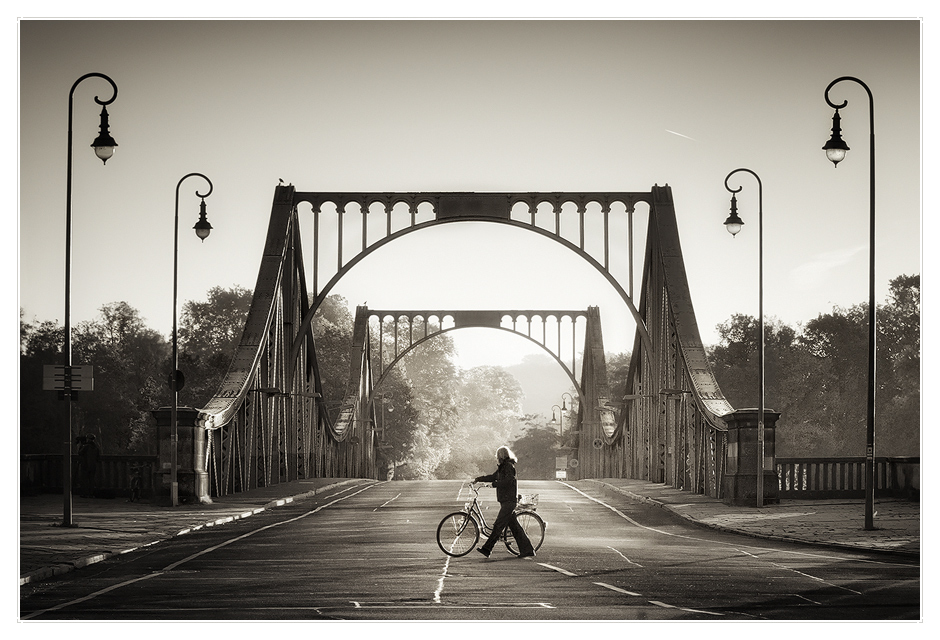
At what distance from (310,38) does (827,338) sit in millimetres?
61915

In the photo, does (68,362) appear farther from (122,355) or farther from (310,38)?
(122,355)

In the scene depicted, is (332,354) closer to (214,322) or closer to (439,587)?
(214,322)

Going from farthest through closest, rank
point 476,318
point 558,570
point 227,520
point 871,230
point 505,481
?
point 476,318
point 227,520
point 871,230
point 505,481
point 558,570

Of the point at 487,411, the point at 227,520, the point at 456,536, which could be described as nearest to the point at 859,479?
the point at 227,520

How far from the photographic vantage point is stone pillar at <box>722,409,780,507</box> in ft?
90.4

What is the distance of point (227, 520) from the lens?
2505 cm

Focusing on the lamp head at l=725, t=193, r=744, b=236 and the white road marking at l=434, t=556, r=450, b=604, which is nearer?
the white road marking at l=434, t=556, r=450, b=604

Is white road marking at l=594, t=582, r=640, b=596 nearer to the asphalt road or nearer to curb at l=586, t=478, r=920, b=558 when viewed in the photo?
the asphalt road

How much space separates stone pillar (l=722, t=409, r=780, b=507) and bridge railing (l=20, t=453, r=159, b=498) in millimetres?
13531

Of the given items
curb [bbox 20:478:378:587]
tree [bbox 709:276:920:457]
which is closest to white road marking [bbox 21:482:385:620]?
curb [bbox 20:478:378:587]

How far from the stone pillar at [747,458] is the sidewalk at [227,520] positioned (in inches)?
17.9

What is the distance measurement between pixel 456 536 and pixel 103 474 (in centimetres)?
1787

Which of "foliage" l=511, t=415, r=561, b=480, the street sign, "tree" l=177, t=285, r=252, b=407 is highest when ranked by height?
"tree" l=177, t=285, r=252, b=407
